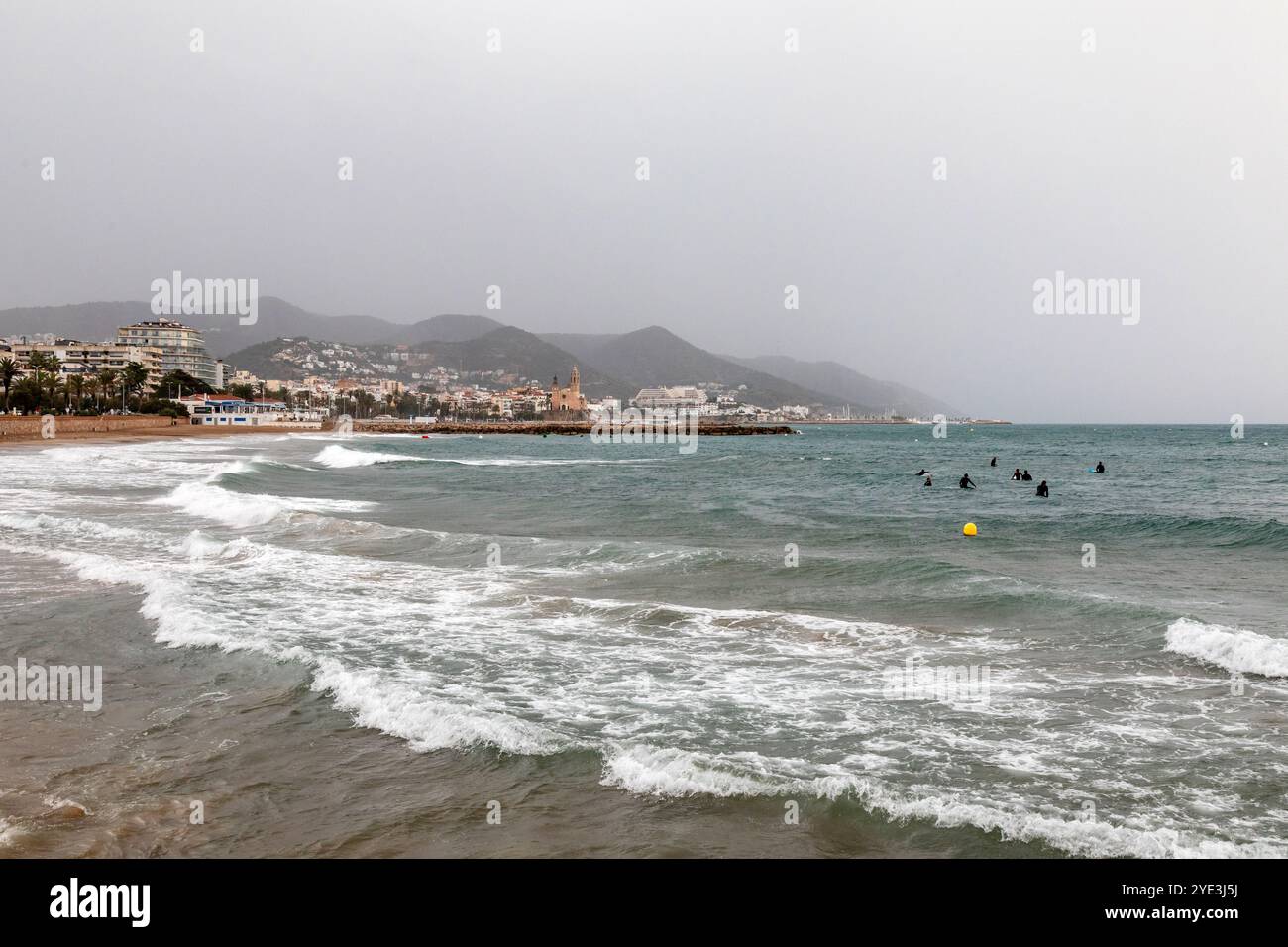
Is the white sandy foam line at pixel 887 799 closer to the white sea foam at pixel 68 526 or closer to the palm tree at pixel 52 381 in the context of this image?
the white sea foam at pixel 68 526

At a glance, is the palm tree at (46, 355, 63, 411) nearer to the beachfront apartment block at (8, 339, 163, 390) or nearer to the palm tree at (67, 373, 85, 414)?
the palm tree at (67, 373, 85, 414)

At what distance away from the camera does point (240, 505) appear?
2545 centimetres

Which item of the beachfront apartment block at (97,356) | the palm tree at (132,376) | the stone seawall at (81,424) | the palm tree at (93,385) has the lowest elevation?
the stone seawall at (81,424)

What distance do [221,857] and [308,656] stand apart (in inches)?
196

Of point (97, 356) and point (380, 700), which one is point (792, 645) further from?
point (97, 356)

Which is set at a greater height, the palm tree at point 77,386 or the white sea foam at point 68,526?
the palm tree at point 77,386

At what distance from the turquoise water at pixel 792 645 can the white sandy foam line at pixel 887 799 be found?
25 mm

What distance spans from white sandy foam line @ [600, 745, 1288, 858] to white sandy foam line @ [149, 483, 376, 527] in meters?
19.5

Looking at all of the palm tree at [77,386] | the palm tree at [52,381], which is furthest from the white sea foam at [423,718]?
the palm tree at [77,386]

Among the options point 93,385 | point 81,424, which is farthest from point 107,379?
point 81,424

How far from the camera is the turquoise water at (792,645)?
649cm

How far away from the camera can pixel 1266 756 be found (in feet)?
23.5
